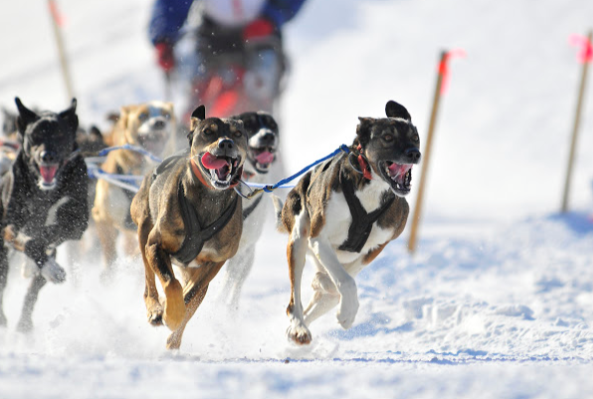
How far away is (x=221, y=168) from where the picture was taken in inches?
157

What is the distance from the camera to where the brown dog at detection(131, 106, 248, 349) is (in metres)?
3.99

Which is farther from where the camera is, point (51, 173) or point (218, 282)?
point (218, 282)

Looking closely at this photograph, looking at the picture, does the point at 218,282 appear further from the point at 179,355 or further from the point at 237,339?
the point at 179,355

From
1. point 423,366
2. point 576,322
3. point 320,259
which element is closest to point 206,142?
point 320,259

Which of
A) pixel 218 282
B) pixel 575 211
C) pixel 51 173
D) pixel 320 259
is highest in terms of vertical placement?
pixel 51 173

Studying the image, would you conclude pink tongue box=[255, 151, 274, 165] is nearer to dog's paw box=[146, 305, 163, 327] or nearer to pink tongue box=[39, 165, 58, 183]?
pink tongue box=[39, 165, 58, 183]

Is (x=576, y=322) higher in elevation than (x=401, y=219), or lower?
lower

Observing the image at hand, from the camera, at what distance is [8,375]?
3023mm

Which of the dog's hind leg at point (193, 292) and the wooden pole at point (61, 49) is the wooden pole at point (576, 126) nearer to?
the wooden pole at point (61, 49)

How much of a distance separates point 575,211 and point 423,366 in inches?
365

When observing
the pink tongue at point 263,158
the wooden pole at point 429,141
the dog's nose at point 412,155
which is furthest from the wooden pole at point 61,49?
the dog's nose at point 412,155

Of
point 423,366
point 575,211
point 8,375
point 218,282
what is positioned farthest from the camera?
point 575,211

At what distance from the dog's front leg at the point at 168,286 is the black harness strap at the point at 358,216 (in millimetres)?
894

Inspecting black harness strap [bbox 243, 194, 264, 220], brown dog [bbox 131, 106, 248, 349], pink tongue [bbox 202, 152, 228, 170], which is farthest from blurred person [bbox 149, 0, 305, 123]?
pink tongue [bbox 202, 152, 228, 170]
